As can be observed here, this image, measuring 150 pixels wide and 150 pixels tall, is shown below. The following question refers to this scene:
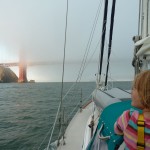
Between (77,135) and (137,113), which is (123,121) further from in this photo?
(77,135)

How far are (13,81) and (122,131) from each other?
172638 millimetres

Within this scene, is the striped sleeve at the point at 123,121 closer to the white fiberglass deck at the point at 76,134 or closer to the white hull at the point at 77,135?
the white hull at the point at 77,135

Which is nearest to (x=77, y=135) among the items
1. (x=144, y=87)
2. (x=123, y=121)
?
(x=123, y=121)

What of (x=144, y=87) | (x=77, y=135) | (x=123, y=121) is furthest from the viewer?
(x=77, y=135)

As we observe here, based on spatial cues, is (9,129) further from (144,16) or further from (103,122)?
(103,122)

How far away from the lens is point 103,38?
748 centimetres

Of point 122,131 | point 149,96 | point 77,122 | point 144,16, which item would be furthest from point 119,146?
point 77,122

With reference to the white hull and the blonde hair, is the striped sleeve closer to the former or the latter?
the blonde hair

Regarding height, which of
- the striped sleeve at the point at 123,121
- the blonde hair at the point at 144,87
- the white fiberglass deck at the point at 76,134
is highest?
the blonde hair at the point at 144,87

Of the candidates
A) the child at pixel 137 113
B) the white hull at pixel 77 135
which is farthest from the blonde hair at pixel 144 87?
the white hull at pixel 77 135

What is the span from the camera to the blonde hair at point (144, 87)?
1.43 m

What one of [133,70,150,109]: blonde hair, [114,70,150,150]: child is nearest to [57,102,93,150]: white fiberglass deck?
[114,70,150,150]: child

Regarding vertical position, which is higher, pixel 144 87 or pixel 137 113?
pixel 144 87

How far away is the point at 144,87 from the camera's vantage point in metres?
1.43
